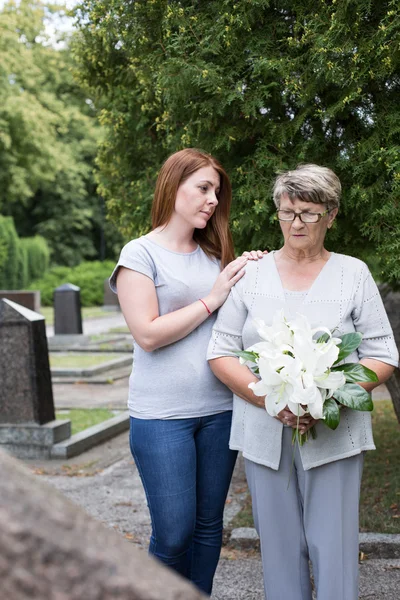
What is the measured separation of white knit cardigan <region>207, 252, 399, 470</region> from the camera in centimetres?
282

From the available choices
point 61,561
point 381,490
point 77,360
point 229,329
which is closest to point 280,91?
point 229,329

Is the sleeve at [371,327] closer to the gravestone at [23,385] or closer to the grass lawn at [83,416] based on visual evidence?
the gravestone at [23,385]

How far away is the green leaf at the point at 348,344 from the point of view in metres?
2.64

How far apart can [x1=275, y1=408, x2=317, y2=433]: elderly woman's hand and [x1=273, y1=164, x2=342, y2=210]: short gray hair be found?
75 cm

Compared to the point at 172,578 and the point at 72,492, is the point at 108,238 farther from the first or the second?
the point at 172,578

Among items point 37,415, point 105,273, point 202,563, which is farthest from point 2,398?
point 105,273

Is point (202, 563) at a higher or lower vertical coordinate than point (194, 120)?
lower

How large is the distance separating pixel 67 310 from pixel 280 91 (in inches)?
603

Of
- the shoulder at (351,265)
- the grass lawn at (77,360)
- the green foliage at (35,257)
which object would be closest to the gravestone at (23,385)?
the shoulder at (351,265)

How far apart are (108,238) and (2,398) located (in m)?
40.0

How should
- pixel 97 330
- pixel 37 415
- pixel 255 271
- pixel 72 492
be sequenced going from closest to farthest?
pixel 255 271 → pixel 72 492 → pixel 37 415 → pixel 97 330

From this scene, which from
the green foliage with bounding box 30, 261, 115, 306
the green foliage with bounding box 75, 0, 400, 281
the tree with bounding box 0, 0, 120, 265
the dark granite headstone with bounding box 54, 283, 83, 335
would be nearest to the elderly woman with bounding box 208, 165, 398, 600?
the green foliage with bounding box 75, 0, 400, 281

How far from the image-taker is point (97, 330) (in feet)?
76.9

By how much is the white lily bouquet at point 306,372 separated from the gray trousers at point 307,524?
0.27m
